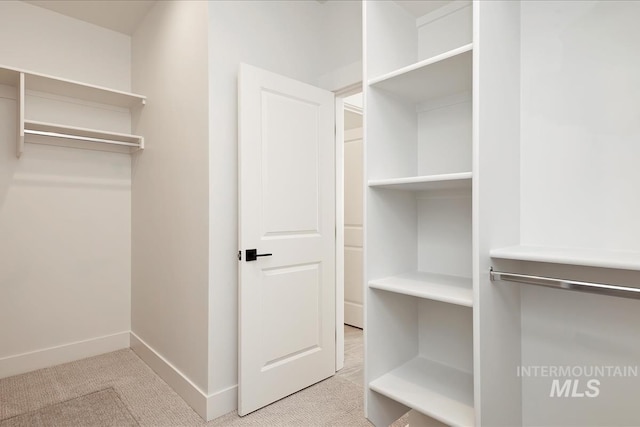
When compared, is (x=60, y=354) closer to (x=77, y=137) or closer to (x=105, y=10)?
(x=77, y=137)

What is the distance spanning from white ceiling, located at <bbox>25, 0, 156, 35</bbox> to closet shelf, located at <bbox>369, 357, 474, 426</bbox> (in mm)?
3072

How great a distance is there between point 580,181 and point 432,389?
0.98 m

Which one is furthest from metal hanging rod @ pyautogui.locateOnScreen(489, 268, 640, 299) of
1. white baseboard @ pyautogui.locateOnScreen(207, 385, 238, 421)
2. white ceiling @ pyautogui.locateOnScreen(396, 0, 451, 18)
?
white baseboard @ pyautogui.locateOnScreen(207, 385, 238, 421)

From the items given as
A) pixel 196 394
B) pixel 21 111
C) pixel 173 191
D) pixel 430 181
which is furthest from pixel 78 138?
pixel 430 181

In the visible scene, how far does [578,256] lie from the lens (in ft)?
3.55

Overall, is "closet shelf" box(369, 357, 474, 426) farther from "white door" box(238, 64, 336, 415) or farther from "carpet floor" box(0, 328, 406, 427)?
"white door" box(238, 64, 336, 415)

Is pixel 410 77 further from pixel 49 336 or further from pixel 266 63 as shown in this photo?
pixel 49 336

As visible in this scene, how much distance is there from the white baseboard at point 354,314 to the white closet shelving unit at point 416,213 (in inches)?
78.2

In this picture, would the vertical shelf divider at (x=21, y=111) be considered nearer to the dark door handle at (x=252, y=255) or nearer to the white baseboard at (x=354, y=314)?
the dark door handle at (x=252, y=255)

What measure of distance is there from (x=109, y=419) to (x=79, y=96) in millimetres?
2409

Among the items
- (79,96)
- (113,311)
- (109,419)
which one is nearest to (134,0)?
(79,96)

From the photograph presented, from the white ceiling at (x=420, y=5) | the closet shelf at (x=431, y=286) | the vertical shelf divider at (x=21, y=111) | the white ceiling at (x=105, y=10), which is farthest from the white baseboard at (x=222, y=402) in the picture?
the white ceiling at (x=105, y=10)

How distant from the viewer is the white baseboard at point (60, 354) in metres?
2.58

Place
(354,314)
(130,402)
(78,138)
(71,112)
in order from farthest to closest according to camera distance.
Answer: (354,314) < (71,112) < (78,138) < (130,402)
